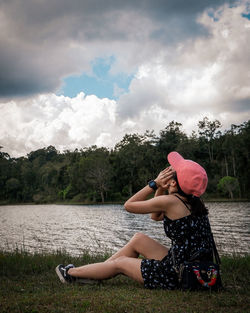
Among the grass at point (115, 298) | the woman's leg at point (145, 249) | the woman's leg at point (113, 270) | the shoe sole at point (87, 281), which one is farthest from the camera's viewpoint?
the shoe sole at point (87, 281)

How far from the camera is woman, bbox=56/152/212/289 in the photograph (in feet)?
11.0

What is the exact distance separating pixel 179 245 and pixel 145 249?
614 mm

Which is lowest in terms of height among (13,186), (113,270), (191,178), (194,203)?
(113,270)

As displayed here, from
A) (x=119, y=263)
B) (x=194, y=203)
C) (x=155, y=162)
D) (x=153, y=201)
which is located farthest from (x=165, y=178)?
(x=155, y=162)

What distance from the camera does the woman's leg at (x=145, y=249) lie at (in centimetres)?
381

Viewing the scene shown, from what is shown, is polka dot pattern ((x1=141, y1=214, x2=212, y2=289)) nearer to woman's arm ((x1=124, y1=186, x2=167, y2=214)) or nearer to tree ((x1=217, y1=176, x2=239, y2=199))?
woman's arm ((x1=124, y1=186, x2=167, y2=214))

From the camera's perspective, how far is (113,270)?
379 cm

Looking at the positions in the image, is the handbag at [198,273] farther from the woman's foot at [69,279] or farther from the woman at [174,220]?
the woman's foot at [69,279]

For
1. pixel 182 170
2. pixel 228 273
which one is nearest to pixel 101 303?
pixel 182 170

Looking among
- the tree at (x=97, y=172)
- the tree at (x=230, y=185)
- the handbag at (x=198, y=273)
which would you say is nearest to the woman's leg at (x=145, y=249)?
the handbag at (x=198, y=273)

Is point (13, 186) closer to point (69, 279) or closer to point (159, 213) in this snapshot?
point (69, 279)

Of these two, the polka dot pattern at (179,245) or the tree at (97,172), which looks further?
the tree at (97,172)

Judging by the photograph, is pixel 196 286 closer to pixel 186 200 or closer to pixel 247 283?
pixel 186 200

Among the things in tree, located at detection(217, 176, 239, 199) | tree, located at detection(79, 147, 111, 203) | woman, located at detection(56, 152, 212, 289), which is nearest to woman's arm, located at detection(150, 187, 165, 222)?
woman, located at detection(56, 152, 212, 289)
